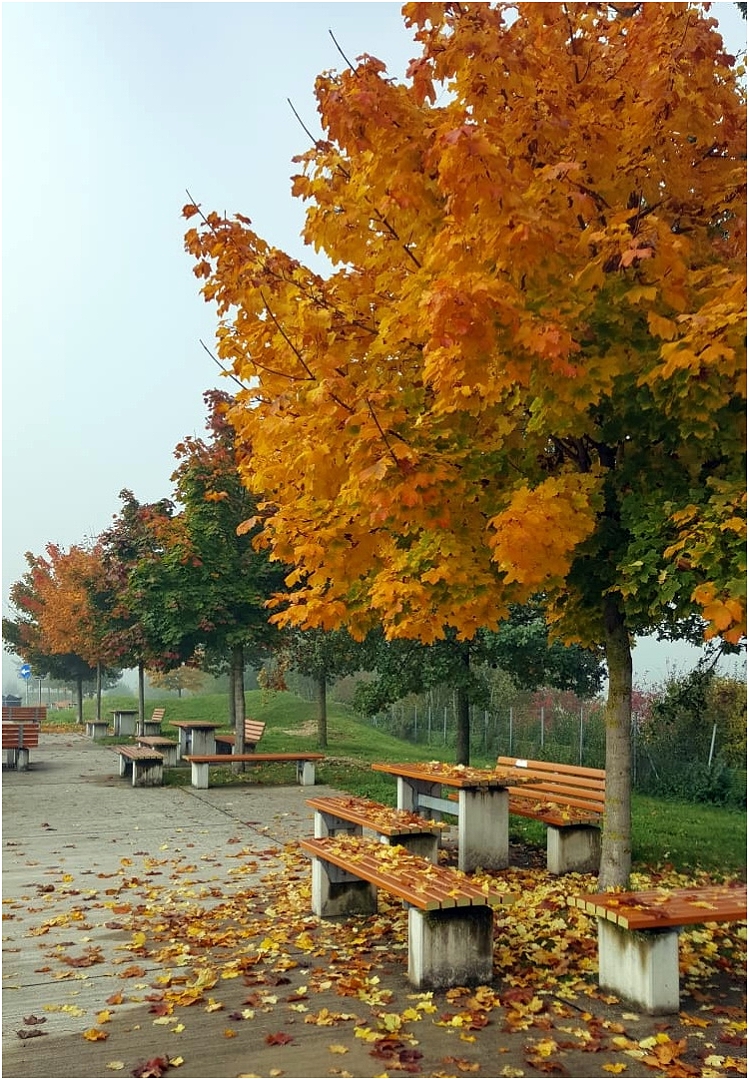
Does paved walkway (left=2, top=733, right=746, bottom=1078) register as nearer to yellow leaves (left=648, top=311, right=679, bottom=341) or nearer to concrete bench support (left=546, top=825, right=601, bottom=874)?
concrete bench support (left=546, top=825, right=601, bottom=874)

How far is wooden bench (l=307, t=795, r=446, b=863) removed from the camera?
629 cm

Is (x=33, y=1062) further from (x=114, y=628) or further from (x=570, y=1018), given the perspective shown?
(x=114, y=628)

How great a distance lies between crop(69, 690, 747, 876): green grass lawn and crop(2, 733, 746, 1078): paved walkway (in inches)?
134

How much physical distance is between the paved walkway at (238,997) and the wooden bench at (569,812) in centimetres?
182

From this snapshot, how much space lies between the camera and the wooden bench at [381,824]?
20.6ft

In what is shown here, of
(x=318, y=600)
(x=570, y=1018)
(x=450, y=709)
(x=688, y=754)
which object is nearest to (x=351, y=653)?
(x=688, y=754)

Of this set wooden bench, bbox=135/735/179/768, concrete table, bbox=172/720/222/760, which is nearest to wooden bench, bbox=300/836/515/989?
concrete table, bbox=172/720/222/760

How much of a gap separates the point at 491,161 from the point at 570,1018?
13.0 feet

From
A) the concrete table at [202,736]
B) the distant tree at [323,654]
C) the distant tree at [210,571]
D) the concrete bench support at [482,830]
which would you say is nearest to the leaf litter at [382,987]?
the concrete bench support at [482,830]

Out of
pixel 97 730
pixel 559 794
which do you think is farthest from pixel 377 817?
pixel 97 730

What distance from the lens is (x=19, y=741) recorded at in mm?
15289

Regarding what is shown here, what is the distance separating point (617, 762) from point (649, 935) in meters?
1.53

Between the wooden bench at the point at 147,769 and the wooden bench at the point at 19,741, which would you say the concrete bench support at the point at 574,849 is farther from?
the wooden bench at the point at 19,741

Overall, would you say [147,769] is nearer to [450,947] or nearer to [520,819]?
[520,819]
